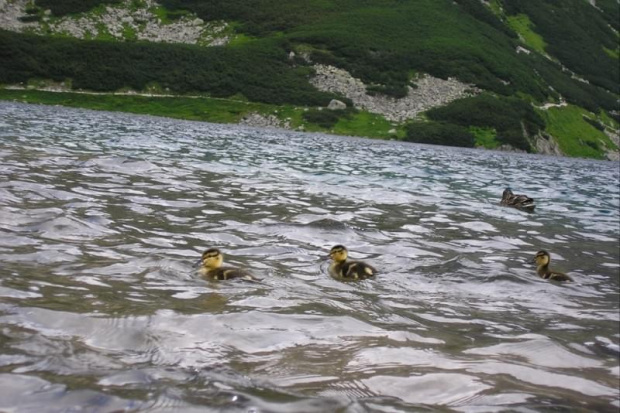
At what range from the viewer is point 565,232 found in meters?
18.9

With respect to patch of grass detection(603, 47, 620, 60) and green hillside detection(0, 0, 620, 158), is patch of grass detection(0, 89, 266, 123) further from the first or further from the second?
patch of grass detection(603, 47, 620, 60)

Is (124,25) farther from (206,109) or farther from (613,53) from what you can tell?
(613,53)

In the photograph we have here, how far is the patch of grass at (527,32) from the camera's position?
16725 centimetres

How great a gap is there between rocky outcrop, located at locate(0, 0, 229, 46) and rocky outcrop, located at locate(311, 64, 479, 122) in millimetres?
23559

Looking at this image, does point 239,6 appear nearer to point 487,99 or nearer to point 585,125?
point 487,99

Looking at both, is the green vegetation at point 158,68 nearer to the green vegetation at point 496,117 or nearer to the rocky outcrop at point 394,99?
the rocky outcrop at point 394,99

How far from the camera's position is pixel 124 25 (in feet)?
426

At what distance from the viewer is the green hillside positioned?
109562 mm

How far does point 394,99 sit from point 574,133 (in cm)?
3338

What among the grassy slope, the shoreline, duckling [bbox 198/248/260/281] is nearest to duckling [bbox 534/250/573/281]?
duckling [bbox 198/248/260/281]

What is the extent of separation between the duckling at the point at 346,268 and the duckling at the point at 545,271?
2921 millimetres

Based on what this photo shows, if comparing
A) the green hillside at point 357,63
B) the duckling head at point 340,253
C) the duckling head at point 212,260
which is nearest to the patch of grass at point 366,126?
the green hillside at point 357,63

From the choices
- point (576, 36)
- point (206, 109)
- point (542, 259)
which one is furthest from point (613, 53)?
point (542, 259)

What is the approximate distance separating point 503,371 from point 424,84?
124 metres
